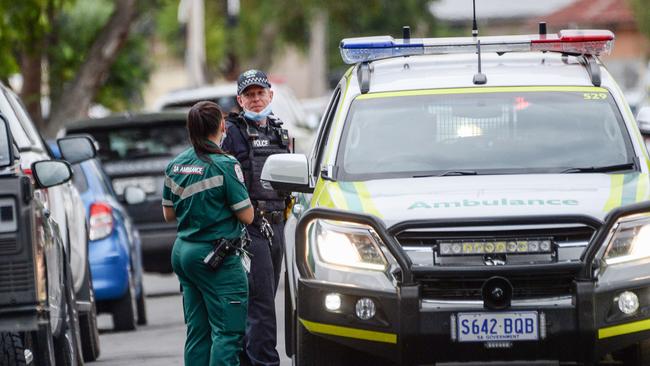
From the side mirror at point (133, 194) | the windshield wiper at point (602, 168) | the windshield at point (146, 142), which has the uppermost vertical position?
the windshield wiper at point (602, 168)

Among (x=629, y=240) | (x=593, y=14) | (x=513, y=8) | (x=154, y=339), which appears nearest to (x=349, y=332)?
(x=629, y=240)

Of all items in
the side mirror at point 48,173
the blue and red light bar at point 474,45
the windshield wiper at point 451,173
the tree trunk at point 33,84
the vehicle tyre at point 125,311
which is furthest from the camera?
the tree trunk at point 33,84

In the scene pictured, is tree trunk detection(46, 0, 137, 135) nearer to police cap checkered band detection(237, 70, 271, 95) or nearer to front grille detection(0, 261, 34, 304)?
police cap checkered band detection(237, 70, 271, 95)

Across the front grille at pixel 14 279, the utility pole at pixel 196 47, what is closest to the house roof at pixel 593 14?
the utility pole at pixel 196 47

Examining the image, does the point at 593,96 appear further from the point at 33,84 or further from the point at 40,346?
the point at 33,84

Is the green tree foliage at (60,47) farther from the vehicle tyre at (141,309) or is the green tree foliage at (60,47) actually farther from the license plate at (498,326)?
the license plate at (498,326)

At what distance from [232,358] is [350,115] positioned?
143cm

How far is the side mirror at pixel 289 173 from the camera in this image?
9.55 m

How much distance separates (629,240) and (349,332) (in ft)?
4.52

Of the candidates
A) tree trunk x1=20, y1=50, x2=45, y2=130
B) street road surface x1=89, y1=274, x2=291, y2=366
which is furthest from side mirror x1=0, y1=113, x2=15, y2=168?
tree trunk x1=20, y1=50, x2=45, y2=130

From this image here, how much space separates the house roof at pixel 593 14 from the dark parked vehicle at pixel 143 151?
3174 inches

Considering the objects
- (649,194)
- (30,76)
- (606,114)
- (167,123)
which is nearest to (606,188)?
(649,194)

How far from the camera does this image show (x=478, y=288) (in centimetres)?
863

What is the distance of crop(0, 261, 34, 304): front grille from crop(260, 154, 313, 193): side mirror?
5.99ft
